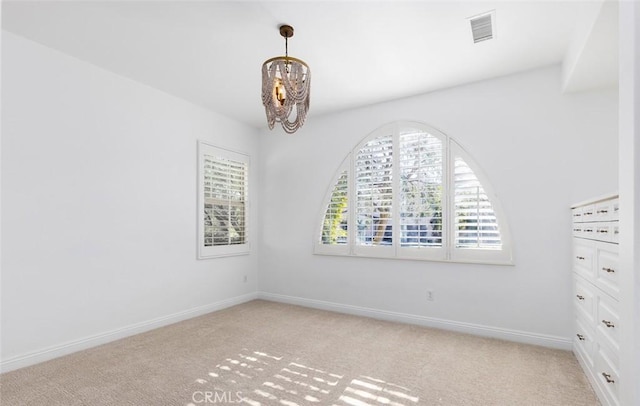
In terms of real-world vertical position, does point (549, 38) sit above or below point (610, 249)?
above

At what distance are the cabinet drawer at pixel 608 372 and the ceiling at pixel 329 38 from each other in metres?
2.08

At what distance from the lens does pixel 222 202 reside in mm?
4598

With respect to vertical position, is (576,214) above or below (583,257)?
above

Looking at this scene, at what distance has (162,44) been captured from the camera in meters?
2.83

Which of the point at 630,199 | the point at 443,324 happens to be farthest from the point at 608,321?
the point at 443,324

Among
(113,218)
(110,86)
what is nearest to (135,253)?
(113,218)

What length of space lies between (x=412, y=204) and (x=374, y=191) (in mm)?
521

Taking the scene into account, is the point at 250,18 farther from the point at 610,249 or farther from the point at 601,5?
the point at 610,249

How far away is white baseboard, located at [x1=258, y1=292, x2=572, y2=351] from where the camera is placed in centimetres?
308

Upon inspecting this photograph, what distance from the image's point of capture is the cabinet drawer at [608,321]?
1849 millimetres

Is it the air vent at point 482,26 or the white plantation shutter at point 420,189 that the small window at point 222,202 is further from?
the air vent at point 482,26

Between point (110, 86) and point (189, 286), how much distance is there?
7.85 feet

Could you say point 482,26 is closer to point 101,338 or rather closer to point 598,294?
point 598,294

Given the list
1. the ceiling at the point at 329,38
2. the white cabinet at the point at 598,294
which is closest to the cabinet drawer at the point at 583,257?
the white cabinet at the point at 598,294
